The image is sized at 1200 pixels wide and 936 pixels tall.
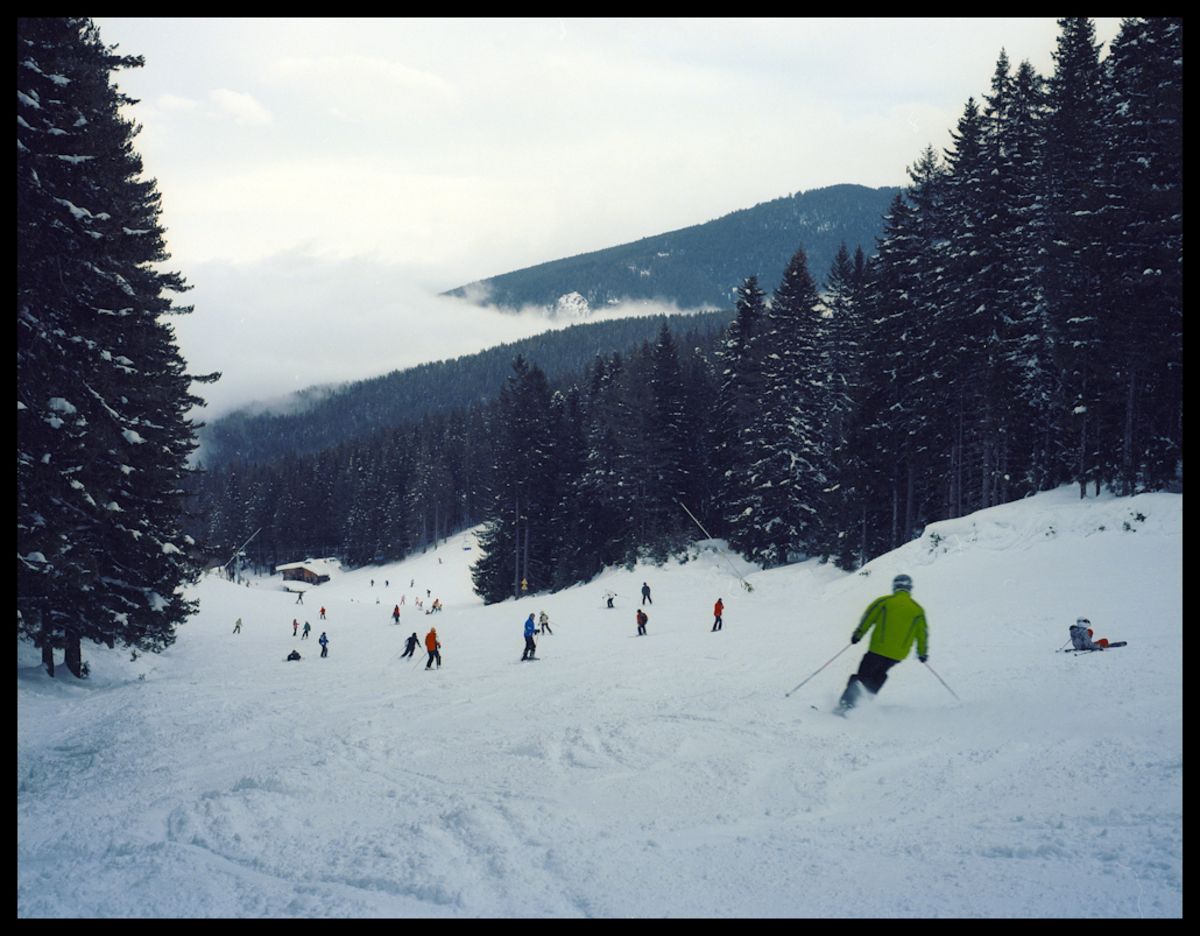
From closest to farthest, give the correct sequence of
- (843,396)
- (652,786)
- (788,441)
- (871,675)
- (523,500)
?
(652,786) → (871,675) → (788,441) → (843,396) → (523,500)

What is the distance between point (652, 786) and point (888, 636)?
3.77m

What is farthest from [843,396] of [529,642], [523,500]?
[529,642]

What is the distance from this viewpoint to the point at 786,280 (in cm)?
4034

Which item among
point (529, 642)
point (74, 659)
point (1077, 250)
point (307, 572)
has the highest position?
point (1077, 250)

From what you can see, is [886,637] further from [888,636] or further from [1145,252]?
[1145,252]

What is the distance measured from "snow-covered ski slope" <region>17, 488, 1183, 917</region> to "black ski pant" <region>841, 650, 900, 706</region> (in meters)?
0.38

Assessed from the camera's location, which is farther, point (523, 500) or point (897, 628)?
point (523, 500)

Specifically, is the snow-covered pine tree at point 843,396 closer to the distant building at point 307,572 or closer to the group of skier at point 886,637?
the group of skier at point 886,637

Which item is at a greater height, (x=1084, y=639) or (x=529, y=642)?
(x=1084, y=639)

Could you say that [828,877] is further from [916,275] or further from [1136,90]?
[916,275]

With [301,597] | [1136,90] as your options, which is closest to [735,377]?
[1136,90]

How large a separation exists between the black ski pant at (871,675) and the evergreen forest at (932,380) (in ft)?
47.2

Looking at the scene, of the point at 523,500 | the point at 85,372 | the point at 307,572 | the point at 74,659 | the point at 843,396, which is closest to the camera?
the point at 85,372

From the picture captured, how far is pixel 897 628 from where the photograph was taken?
8.70 m
